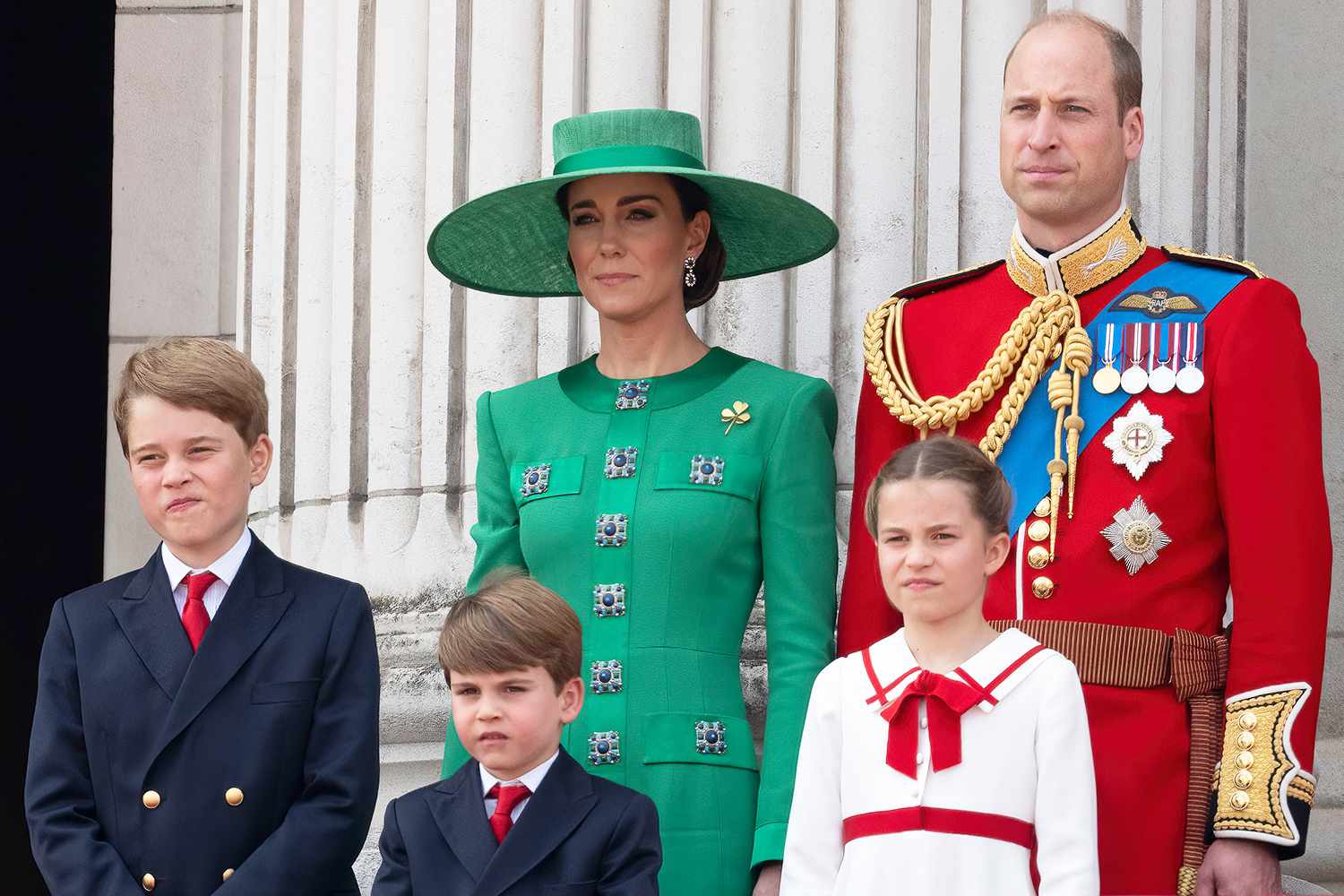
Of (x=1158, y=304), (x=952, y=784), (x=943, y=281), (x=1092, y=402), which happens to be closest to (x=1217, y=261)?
(x=1158, y=304)

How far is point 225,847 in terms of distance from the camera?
347 centimetres

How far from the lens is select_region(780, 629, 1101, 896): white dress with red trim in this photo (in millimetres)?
3182

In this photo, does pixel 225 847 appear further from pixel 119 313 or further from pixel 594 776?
pixel 119 313

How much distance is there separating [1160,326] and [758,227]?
86 cm

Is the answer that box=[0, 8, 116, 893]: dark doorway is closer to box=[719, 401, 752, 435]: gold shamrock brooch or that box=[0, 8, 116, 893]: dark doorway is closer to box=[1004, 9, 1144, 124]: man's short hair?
box=[719, 401, 752, 435]: gold shamrock brooch

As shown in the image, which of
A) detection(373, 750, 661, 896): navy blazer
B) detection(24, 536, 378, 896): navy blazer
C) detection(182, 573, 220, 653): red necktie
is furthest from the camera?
detection(182, 573, 220, 653): red necktie

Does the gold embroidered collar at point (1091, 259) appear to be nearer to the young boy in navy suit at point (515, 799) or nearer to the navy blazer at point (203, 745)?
the young boy in navy suit at point (515, 799)

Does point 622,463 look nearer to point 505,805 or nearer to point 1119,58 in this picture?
point 505,805

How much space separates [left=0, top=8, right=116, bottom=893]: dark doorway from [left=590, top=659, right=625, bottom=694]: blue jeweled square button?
309 cm

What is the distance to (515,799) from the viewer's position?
3.41 meters

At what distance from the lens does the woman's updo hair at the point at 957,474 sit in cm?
337

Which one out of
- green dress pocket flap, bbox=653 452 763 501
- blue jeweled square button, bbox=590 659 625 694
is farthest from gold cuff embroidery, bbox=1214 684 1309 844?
blue jeweled square button, bbox=590 659 625 694

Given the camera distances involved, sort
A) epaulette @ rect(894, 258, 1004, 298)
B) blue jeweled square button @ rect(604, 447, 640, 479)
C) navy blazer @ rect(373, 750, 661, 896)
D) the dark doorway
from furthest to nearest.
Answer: the dark doorway → epaulette @ rect(894, 258, 1004, 298) → blue jeweled square button @ rect(604, 447, 640, 479) → navy blazer @ rect(373, 750, 661, 896)

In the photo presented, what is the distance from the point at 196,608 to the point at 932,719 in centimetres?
121
